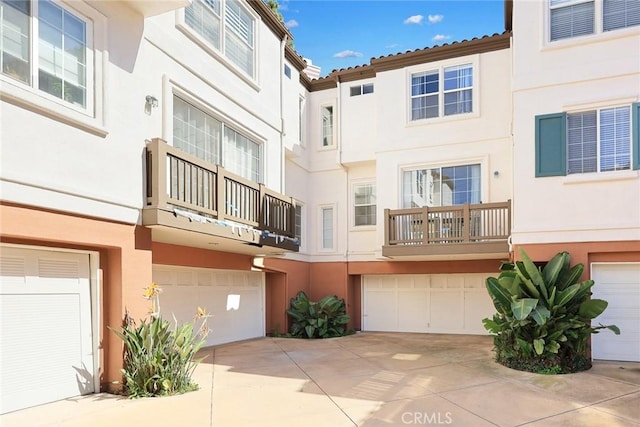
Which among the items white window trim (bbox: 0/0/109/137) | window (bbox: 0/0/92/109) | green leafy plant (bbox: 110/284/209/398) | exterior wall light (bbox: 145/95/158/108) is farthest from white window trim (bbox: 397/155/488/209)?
window (bbox: 0/0/92/109)

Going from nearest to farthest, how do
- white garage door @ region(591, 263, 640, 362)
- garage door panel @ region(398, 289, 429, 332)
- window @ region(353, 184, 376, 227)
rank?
white garage door @ region(591, 263, 640, 362) < garage door panel @ region(398, 289, 429, 332) < window @ region(353, 184, 376, 227)

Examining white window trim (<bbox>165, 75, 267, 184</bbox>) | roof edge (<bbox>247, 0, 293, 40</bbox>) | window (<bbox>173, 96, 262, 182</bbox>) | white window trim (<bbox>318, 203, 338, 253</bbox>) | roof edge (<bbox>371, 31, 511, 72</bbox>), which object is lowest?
white window trim (<bbox>318, 203, 338, 253</bbox>)

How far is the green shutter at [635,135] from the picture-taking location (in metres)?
8.70

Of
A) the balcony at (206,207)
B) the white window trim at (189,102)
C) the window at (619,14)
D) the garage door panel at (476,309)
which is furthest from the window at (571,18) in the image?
the garage door panel at (476,309)

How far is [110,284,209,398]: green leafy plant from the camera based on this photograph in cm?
665

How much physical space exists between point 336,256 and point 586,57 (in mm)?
9084

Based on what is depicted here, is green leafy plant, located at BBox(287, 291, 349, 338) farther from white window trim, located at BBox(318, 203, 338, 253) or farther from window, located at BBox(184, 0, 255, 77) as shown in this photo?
window, located at BBox(184, 0, 255, 77)

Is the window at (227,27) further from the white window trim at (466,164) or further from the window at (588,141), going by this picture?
the window at (588,141)

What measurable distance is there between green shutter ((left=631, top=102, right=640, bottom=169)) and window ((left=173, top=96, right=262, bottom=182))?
8455 mm

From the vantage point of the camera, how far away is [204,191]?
8.78 meters

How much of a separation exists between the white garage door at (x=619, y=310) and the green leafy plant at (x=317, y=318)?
690 cm

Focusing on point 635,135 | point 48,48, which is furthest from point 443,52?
point 48,48

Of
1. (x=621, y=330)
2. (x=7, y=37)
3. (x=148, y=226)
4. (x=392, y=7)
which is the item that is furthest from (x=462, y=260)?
(x=7, y=37)

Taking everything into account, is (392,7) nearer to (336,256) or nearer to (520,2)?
(520,2)
